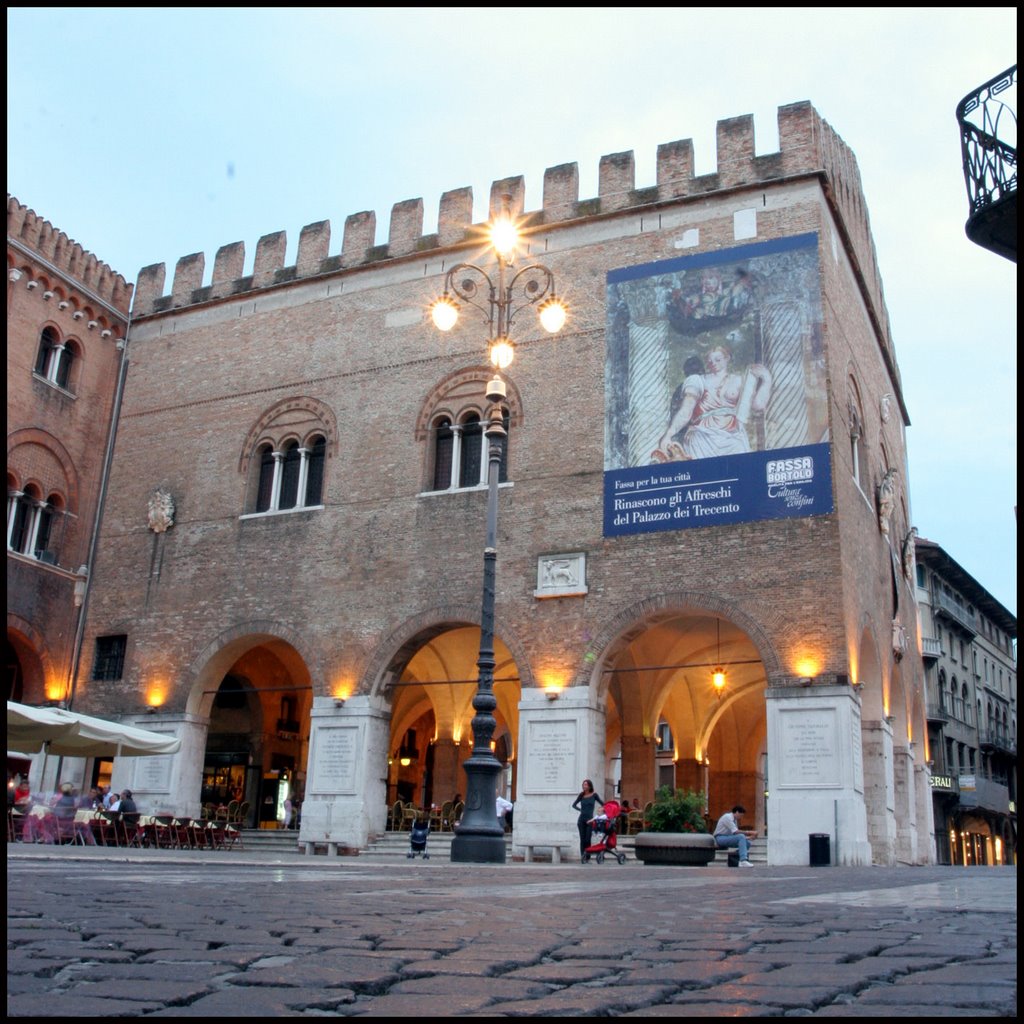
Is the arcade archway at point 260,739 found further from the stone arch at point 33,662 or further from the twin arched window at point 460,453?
the twin arched window at point 460,453

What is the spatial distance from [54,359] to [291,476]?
19.2ft

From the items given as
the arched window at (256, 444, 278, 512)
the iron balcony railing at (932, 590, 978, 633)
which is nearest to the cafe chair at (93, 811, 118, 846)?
the arched window at (256, 444, 278, 512)

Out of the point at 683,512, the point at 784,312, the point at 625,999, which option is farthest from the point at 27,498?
the point at 625,999

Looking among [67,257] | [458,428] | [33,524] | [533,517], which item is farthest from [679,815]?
[67,257]

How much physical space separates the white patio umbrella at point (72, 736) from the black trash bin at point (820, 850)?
32.8 feet

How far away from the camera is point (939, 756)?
1556 inches

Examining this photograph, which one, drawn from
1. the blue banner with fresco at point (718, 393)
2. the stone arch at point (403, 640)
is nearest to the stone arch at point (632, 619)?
the blue banner with fresco at point (718, 393)

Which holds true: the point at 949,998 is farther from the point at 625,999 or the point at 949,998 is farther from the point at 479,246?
the point at 479,246

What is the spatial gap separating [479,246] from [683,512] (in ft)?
23.0

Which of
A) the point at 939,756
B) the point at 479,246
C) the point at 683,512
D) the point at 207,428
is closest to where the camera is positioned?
the point at 683,512

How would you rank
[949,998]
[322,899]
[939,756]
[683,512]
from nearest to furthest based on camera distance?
[949,998]
[322,899]
[683,512]
[939,756]

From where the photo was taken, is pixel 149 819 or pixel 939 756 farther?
pixel 939 756

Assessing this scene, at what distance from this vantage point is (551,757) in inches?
706

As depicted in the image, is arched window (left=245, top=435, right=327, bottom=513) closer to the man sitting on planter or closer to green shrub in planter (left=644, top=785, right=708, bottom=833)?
green shrub in planter (left=644, top=785, right=708, bottom=833)
